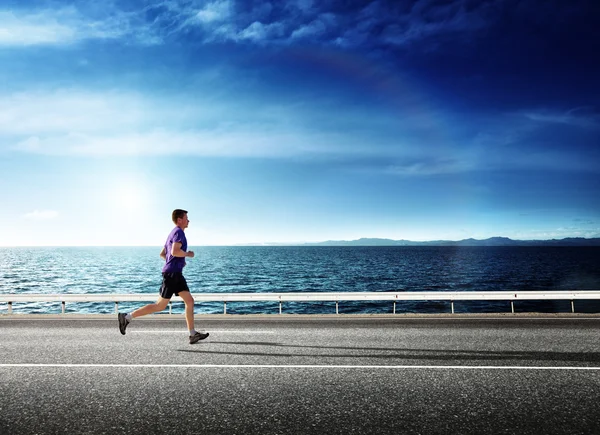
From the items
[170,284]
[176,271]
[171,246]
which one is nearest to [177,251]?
[171,246]

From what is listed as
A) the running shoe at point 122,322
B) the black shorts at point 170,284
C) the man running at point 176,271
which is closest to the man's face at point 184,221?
the man running at point 176,271

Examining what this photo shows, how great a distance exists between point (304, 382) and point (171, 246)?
10.8 ft

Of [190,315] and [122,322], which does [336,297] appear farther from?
[122,322]

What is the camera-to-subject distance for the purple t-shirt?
6914 mm

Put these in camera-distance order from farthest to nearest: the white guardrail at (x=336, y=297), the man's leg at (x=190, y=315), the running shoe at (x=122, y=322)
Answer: the white guardrail at (x=336, y=297) < the running shoe at (x=122, y=322) < the man's leg at (x=190, y=315)

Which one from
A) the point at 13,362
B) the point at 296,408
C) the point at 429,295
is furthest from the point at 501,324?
the point at 13,362

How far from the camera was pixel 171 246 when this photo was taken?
22.8ft

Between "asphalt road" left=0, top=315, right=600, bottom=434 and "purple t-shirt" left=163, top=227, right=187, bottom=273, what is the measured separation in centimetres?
126

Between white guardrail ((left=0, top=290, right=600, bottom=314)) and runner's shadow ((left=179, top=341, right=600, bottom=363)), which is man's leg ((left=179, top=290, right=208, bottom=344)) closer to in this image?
runner's shadow ((left=179, top=341, right=600, bottom=363))

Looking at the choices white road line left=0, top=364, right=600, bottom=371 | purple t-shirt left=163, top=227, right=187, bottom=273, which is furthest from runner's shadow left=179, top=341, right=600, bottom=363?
purple t-shirt left=163, top=227, right=187, bottom=273

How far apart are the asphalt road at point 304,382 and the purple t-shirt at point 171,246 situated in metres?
1.26

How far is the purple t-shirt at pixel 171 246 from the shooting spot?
6.91 m

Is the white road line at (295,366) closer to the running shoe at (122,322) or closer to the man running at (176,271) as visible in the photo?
the man running at (176,271)

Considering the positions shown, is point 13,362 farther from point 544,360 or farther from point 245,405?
point 544,360
